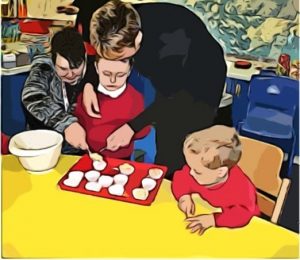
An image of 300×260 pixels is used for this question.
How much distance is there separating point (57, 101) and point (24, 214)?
221mm

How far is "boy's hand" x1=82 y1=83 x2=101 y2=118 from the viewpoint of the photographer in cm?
122

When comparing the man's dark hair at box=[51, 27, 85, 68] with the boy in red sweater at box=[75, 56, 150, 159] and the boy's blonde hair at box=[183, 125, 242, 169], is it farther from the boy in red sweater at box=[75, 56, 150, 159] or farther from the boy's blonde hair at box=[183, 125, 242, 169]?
the boy's blonde hair at box=[183, 125, 242, 169]

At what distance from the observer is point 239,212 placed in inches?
47.9

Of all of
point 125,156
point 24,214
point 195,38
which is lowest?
point 24,214

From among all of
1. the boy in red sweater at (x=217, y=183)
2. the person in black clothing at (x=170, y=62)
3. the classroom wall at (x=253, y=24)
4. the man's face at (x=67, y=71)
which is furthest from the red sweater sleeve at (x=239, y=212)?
the man's face at (x=67, y=71)

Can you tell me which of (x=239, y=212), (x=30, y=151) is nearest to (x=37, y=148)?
(x=30, y=151)

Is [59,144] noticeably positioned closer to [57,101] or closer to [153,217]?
[57,101]

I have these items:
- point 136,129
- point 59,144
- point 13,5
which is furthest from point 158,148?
point 13,5

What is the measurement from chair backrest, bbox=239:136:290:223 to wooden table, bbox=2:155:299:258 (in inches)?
1.2

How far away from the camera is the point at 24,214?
1218 millimetres

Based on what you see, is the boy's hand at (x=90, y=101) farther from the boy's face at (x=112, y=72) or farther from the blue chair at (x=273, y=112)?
the blue chair at (x=273, y=112)

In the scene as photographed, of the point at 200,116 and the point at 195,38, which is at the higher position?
the point at 195,38

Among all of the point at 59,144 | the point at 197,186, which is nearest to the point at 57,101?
the point at 59,144

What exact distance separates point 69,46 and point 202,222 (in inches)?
16.2
